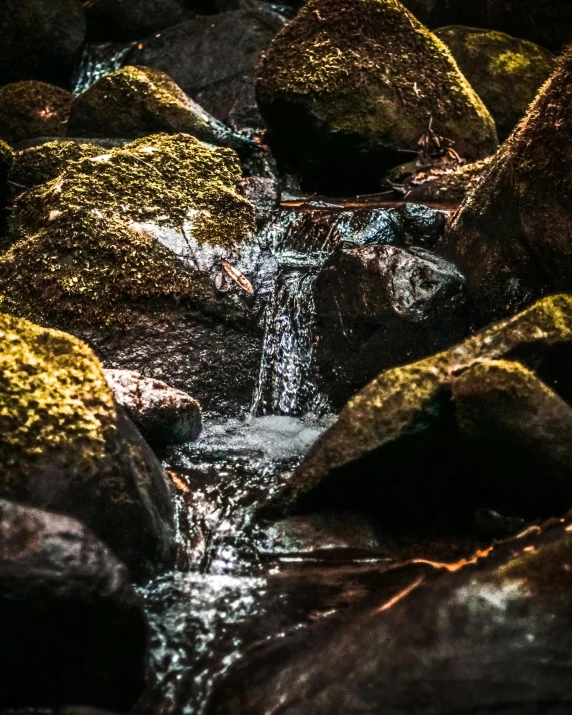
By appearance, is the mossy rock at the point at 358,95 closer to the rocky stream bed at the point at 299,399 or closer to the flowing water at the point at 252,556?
the rocky stream bed at the point at 299,399

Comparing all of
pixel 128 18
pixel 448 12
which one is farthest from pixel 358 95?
pixel 128 18

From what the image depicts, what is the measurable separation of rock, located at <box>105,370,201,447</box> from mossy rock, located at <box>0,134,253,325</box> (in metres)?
0.95

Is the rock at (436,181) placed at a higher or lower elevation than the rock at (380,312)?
higher

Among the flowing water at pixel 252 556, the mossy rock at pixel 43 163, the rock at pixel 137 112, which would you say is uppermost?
the rock at pixel 137 112

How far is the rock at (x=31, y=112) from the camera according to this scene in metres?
10.9

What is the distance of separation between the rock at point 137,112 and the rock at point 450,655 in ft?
25.5

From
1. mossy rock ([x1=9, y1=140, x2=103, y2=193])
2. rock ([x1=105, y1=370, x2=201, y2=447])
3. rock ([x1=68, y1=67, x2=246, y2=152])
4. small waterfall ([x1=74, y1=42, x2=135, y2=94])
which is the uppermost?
small waterfall ([x1=74, y1=42, x2=135, y2=94])

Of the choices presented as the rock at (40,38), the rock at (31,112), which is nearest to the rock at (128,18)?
the rock at (40,38)

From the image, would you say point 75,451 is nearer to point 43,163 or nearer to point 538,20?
point 43,163

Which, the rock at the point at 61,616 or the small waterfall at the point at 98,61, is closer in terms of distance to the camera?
the rock at the point at 61,616

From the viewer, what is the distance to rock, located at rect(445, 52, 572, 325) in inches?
185

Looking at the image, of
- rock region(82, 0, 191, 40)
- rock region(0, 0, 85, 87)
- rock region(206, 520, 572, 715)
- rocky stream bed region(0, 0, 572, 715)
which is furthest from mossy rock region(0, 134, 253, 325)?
rock region(82, 0, 191, 40)

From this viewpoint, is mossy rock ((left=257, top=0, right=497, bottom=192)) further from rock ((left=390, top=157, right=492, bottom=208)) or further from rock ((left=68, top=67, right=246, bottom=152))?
rock ((left=68, top=67, right=246, bottom=152))

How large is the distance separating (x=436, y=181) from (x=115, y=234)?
4265mm
